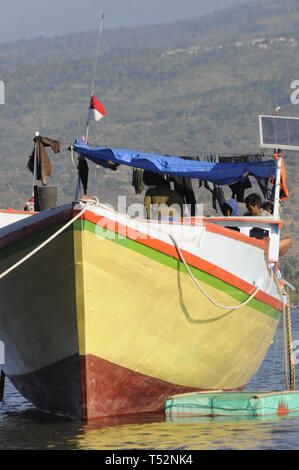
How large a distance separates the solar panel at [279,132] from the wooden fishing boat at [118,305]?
7.27ft

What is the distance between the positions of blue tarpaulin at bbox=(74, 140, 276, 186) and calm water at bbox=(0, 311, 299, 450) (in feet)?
15.5

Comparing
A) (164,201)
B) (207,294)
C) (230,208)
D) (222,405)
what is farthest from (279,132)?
(222,405)

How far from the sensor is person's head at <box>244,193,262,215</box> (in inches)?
787

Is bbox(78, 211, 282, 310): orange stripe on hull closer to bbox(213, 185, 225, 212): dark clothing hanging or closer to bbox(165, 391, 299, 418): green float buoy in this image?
bbox(165, 391, 299, 418): green float buoy

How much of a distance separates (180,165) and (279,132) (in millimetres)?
1821

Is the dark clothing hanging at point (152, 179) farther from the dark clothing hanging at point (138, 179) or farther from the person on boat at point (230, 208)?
the person on boat at point (230, 208)

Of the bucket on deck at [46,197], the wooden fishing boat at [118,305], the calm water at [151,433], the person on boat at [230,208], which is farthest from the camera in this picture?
the person on boat at [230,208]

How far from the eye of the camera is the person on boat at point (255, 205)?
787 inches

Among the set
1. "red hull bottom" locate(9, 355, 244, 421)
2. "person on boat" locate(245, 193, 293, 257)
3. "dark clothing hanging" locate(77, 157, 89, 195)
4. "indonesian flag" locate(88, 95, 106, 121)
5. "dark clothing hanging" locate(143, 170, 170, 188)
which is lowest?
"red hull bottom" locate(9, 355, 244, 421)

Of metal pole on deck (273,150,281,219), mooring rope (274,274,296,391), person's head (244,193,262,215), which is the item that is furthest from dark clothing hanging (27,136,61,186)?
mooring rope (274,274,296,391)

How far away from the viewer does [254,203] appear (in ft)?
65.7

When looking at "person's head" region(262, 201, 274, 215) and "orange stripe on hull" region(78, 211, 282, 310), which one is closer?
"orange stripe on hull" region(78, 211, 282, 310)

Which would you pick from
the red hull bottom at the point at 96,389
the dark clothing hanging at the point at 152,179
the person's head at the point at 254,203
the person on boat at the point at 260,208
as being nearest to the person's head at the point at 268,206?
the person on boat at the point at 260,208
